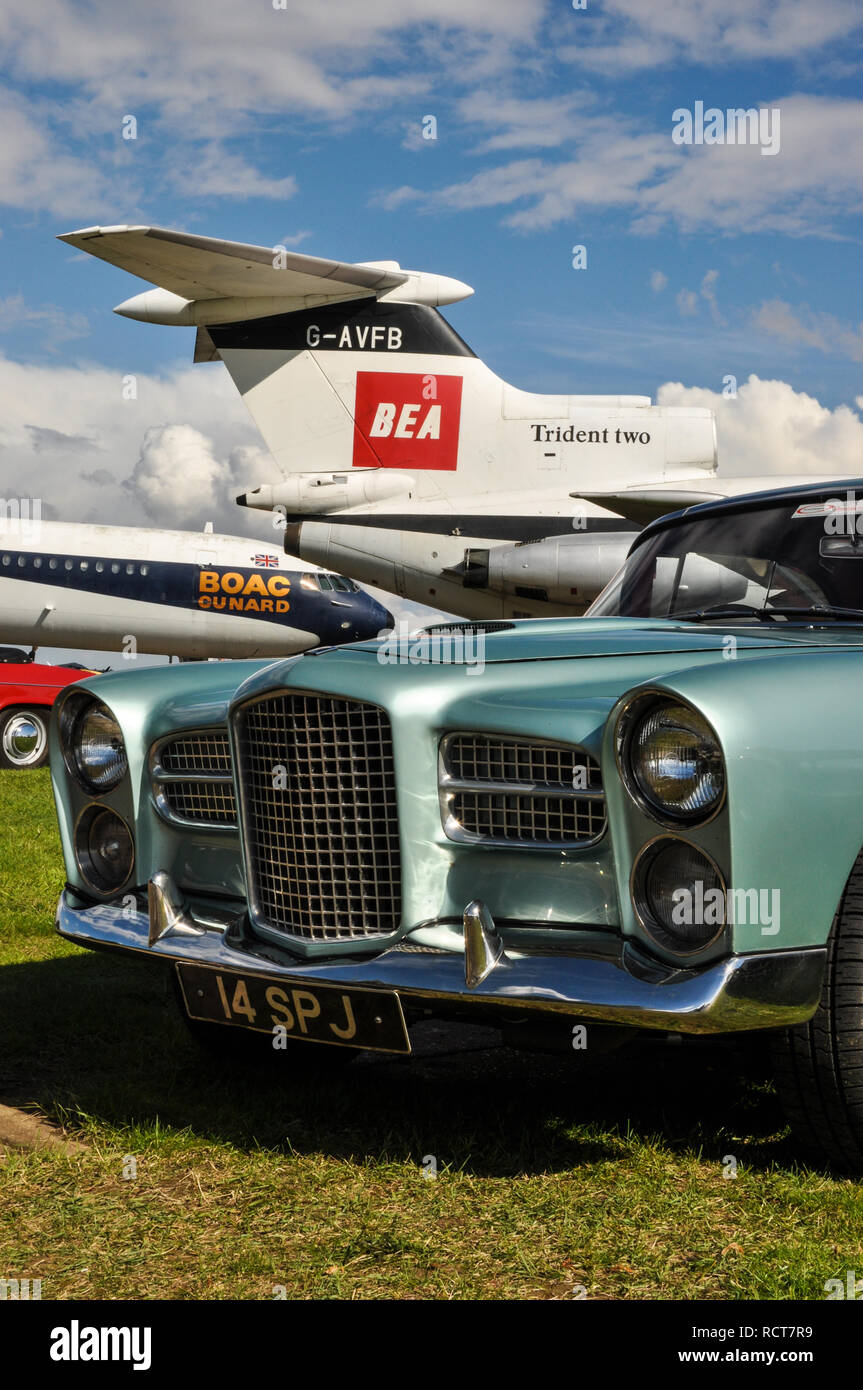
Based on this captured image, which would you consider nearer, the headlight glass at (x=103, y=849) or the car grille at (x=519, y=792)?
the car grille at (x=519, y=792)

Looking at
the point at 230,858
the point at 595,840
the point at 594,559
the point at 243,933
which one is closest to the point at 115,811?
the point at 230,858

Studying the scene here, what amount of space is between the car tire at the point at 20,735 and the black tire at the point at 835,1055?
12.4 m

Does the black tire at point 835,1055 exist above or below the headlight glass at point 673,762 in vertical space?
below

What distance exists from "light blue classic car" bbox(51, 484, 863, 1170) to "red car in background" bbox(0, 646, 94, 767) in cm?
1137

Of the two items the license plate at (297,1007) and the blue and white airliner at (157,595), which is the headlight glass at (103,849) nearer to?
the license plate at (297,1007)

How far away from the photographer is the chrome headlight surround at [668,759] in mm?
2293

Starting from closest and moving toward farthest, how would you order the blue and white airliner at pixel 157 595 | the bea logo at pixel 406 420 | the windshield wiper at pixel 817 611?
the windshield wiper at pixel 817 611 → the bea logo at pixel 406 420 → the blue and white airliner at pixel 157 595

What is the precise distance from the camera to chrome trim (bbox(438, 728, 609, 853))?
243 centimetres

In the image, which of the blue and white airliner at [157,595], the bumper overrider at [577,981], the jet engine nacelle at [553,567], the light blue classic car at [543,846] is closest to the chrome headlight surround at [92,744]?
the light blue classic car at [543,846]

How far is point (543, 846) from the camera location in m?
2.47

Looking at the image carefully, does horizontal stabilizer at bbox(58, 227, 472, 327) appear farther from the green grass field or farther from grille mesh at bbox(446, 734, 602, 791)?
grille mesh at bbox(446, 734, 602, 791)

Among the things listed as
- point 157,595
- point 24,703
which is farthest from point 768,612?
point 157,595

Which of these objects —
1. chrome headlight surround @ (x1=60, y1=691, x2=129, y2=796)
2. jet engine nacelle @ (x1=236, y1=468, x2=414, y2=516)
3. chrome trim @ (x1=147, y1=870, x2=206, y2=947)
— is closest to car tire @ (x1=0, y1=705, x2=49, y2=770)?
jet engine nacelle @ (x1=236, y1=468, x2=414, y2=516)
